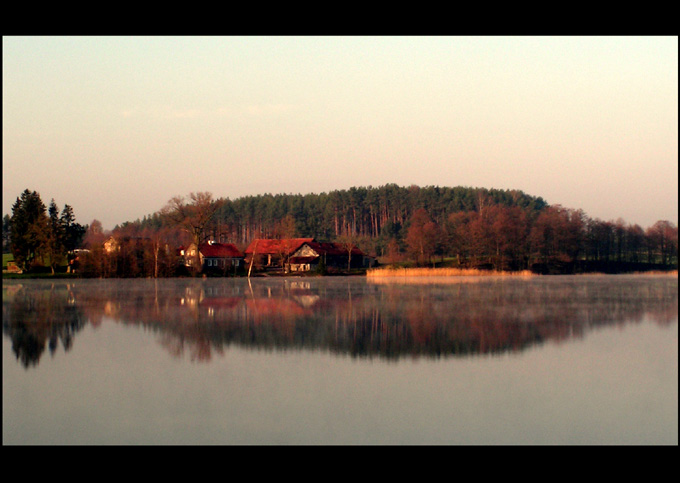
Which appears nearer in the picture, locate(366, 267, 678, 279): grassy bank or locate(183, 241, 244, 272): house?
locate(366, 267, 678, 279): grassy bank

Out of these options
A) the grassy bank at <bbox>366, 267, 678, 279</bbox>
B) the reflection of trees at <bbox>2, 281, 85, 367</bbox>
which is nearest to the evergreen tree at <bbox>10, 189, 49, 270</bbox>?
the grassy bank at <bbox>366, 267, 678, 279</bbox>

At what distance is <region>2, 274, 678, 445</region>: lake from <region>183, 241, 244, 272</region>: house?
46013 millimetres

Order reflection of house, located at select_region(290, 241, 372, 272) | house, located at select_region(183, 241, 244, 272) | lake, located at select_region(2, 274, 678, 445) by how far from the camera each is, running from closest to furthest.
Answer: lake, located at select_region(2, 274, 678, 445) → house, located at select_region(183, 241, 244, 272) → reflection of house, located at select_region(290, 241, 372, 272)

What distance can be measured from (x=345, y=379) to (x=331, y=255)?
7254 cm

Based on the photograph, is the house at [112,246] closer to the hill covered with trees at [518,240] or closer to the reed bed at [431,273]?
the hill covered with trees at [518,240]

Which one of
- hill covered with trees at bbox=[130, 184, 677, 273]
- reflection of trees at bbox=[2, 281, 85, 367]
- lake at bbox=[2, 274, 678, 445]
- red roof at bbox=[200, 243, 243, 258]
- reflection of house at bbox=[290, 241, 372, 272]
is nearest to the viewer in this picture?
lake at bbox=[2, 274, 678, 445]

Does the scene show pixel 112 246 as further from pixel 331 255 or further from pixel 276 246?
pixel 331 255

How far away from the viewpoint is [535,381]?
40.0 feet

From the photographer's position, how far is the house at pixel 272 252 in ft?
248

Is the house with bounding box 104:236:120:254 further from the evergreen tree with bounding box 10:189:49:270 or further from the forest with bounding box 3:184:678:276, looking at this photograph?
the evergreen tree with bounding box 10:189:49:270

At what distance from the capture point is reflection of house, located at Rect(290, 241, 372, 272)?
81731 millimetres

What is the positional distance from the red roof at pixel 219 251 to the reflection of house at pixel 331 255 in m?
6.48

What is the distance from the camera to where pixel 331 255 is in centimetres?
8488

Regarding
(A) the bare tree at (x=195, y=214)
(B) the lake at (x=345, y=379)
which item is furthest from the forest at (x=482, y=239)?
(B) the lake at (x=345, y=379)
